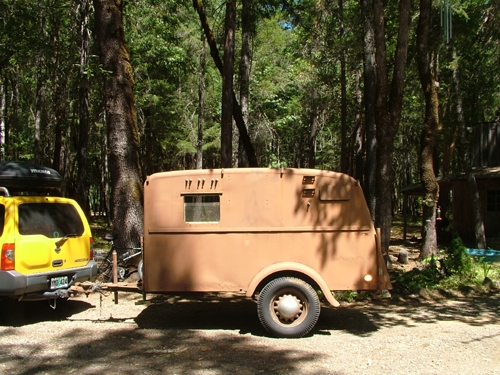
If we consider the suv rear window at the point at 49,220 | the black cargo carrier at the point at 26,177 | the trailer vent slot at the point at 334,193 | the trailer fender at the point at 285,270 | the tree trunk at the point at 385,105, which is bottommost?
the trailer fender at the point at 285,270

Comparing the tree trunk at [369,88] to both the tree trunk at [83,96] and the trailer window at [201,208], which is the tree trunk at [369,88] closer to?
the trailer window at [201,208]

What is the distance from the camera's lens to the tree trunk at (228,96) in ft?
42.4

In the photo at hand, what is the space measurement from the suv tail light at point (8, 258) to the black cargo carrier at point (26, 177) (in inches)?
67.7

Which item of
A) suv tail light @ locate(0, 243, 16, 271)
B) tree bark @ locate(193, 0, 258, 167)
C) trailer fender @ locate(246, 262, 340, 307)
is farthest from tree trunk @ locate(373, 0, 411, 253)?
suv tail light @ locate(0, 243, 16, 271)

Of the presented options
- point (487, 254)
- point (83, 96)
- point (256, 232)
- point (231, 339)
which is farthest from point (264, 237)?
point (83, 96)

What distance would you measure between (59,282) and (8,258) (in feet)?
2.74

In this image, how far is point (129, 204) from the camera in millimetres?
9953

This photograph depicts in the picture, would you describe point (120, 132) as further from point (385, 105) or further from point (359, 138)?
point (359, 138)

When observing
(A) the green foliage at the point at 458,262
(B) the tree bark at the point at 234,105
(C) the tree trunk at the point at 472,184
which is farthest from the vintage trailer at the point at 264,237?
(C) the tree trunk at the point at 472,184

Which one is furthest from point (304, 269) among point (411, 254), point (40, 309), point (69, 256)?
point (411, 254)

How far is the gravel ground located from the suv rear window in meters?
1.34

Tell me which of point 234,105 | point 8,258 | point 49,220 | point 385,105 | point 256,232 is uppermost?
point 234,105

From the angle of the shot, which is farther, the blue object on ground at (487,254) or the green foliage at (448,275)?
the blue object on ground at (487,254)

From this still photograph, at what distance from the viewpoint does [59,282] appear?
7.20 m
